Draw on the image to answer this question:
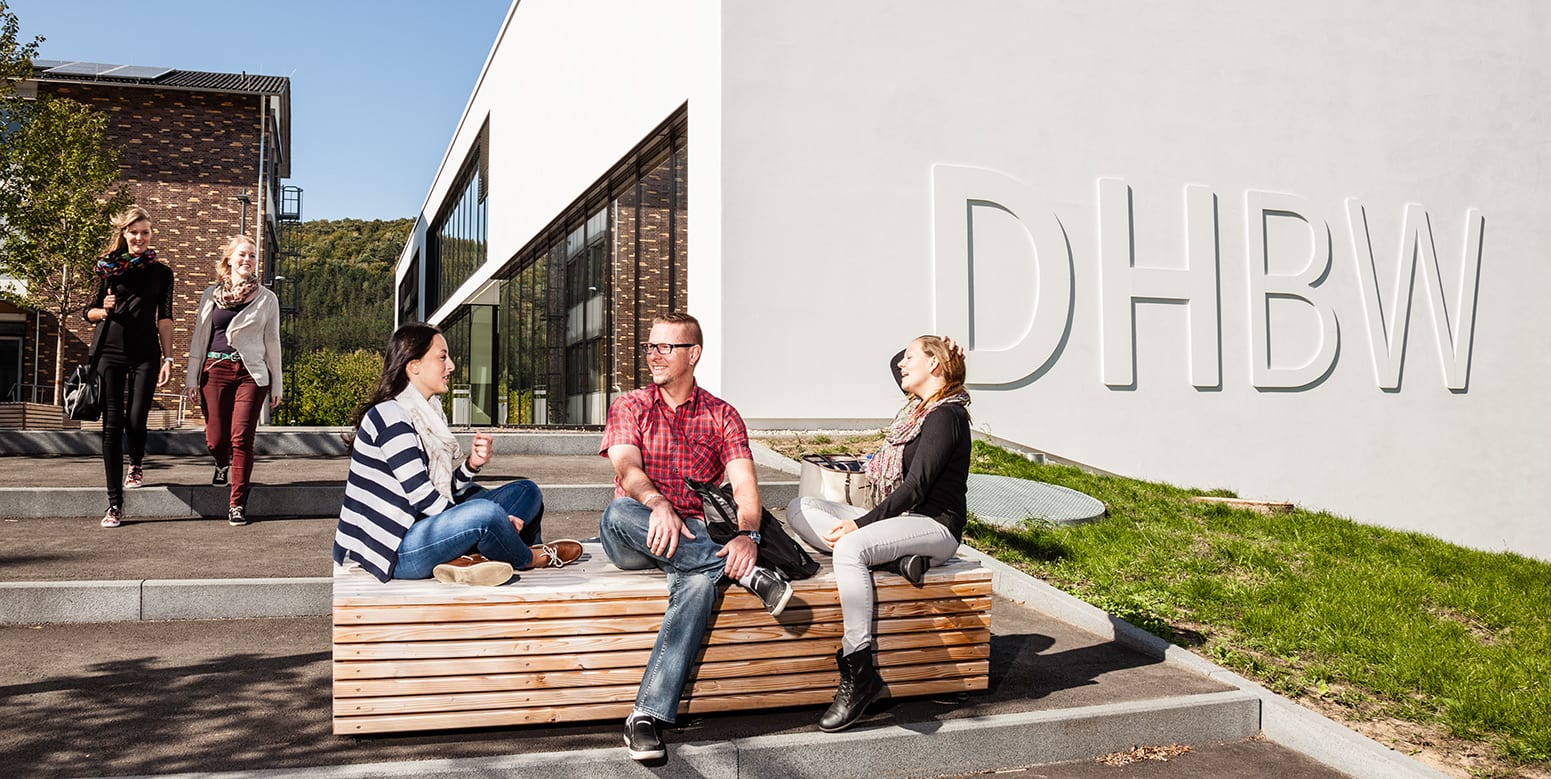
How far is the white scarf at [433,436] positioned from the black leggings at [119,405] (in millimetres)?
3678

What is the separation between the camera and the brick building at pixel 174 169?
3016 cm

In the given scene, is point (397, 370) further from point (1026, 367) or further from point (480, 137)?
point (480, 137)

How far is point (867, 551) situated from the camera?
164 inches

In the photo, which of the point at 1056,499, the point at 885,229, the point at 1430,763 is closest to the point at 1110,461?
the point at 885,229

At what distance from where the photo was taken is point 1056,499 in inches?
334

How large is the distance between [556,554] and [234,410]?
4.09 meters

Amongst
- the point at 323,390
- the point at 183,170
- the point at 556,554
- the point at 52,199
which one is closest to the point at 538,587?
the point at 556,554

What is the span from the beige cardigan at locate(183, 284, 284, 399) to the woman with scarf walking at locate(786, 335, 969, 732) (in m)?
4.43

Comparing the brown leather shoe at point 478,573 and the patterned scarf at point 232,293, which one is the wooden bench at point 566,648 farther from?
the patterned scarf at point 232,293

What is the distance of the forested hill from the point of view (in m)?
79.1

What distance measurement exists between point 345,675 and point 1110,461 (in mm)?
11002

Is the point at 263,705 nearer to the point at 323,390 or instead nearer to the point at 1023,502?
the point at 1023,502

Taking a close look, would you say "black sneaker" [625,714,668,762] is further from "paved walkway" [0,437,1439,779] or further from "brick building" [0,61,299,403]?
"brick building" [0,61,299,403]

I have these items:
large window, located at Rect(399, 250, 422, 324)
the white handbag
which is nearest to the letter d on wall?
the white handbag
